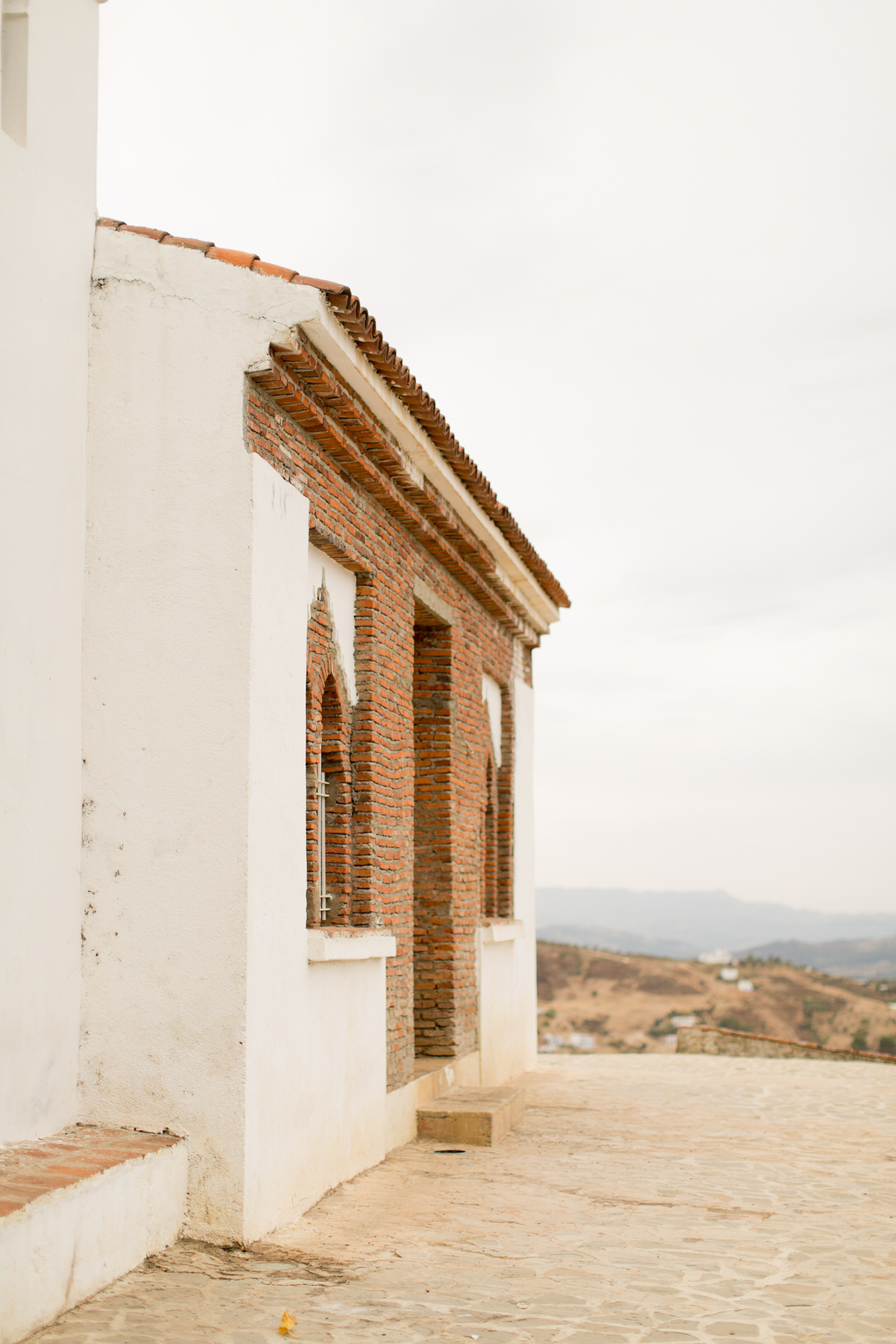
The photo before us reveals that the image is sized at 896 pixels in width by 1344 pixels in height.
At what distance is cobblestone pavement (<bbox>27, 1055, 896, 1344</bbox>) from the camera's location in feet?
15.3

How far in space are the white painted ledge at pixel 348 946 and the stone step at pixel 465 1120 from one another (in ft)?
4.35

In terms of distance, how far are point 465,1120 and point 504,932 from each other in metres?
3.46

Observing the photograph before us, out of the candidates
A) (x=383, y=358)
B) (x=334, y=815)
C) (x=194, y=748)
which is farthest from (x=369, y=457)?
(x=194, y=748)

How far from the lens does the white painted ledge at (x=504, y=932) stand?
11305mm

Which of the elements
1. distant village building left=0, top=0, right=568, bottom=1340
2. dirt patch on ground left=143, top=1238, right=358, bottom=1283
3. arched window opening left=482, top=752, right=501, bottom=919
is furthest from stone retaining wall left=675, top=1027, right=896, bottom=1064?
dirt patch on ground left=143, top=1238, right=358, bottom=1283

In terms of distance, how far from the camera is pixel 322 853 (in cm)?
783

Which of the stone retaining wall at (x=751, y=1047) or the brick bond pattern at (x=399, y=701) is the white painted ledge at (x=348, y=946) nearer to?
the brick bond pattern at (x=399, y=701)

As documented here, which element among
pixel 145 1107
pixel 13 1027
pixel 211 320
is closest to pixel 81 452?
pixel 211 320

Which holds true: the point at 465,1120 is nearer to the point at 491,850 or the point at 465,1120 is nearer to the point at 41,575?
the point at 491,850

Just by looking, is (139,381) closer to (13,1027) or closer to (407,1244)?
(13,1027)

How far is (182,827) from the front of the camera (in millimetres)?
5801

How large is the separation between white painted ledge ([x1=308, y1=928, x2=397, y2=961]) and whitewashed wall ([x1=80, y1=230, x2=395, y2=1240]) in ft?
0.68

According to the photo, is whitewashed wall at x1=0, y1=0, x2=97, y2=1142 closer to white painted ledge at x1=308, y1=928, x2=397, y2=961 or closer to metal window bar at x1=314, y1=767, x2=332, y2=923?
white painted ledge at x1=308, y1=928, x2=397, y2=961

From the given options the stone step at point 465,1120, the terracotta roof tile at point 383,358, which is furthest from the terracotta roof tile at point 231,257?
the stone step at point 465,1120
